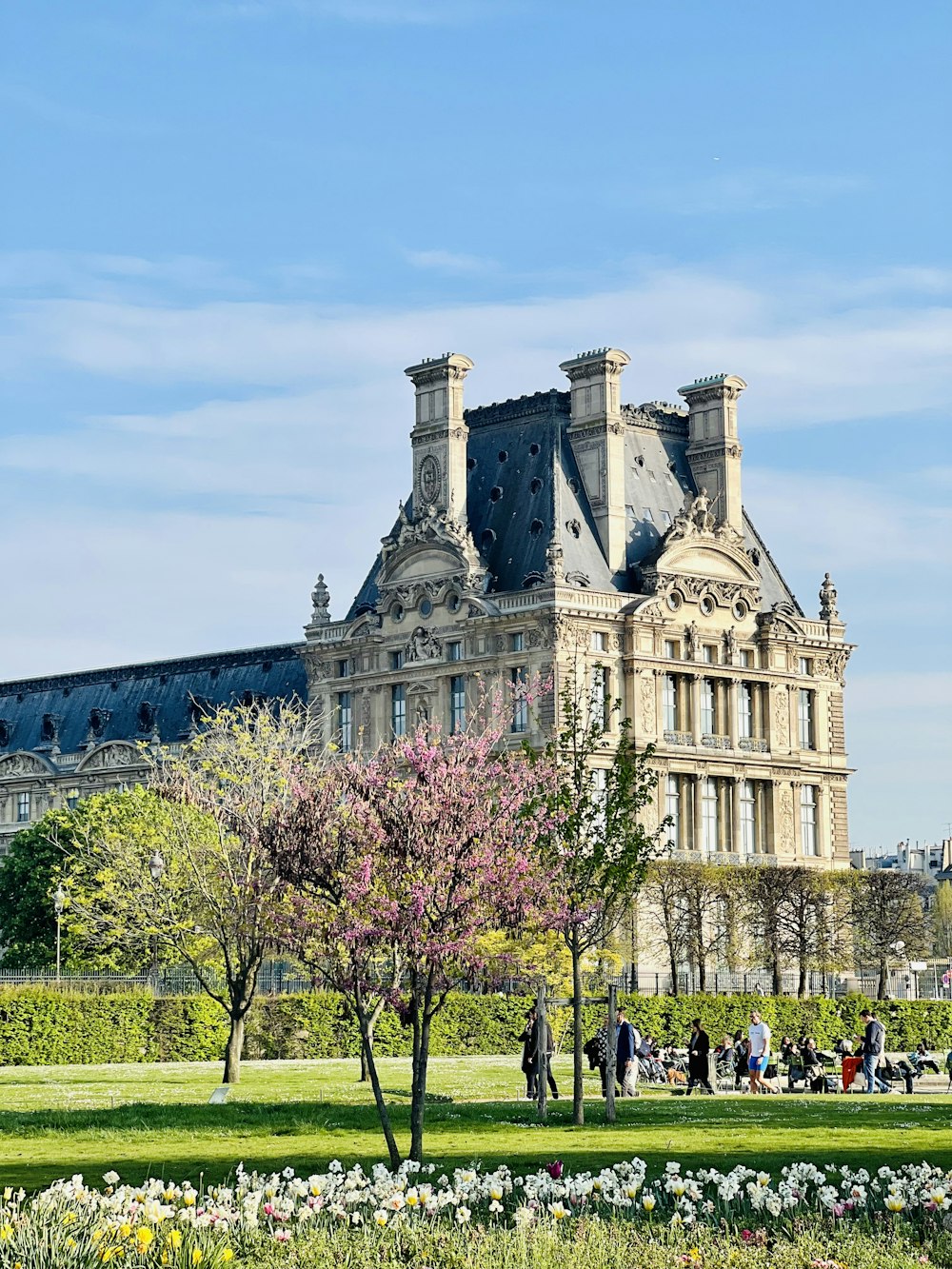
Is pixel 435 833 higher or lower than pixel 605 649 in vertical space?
lower

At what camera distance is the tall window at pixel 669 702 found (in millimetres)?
85363

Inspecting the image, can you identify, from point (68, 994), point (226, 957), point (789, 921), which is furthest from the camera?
point (789, 921)

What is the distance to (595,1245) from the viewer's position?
58.0ft

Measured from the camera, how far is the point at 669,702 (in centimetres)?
8575

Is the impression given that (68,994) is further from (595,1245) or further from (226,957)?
(595,1245)

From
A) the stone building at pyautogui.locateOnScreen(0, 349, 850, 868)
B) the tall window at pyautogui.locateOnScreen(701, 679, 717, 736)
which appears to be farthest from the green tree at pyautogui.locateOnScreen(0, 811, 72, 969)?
the tall window at pyautogui.locateOnScreen(701, 679, 717, 736)

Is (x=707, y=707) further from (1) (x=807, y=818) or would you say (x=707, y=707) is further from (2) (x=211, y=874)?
(2) (x=211, y=874)

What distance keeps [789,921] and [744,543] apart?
684 inches

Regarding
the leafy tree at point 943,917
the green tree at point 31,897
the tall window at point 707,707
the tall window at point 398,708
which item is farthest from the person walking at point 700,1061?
the leafy tree at point 943,917

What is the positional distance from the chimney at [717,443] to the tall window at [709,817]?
10805 millimetres

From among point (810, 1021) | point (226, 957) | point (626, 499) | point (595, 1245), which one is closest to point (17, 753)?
point (626, 499)

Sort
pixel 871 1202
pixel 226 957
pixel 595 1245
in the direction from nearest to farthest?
pixel 595 1245 < pixel 871 1202 < pixel 226 957

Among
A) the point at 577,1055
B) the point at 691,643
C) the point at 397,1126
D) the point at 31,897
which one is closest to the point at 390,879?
the point at 397,1126

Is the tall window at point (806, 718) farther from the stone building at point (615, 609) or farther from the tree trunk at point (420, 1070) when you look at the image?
the tree trunk at point (420, 1070)
